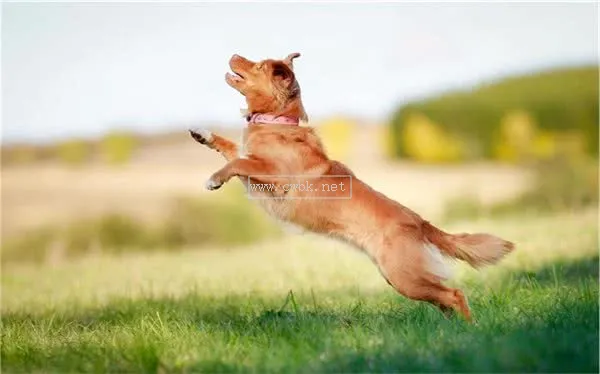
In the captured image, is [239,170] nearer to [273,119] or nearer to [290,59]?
[273,119]

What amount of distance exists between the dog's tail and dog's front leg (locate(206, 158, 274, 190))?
107 centimetres

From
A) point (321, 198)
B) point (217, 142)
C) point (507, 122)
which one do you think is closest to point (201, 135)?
point (217, 142)

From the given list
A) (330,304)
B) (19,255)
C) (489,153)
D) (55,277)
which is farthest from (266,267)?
(489,153)

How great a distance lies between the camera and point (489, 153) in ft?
59.2

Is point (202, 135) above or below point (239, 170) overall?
above

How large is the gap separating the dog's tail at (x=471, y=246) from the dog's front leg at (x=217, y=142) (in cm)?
139

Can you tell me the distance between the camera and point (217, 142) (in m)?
5.61

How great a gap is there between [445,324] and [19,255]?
37.2 ft

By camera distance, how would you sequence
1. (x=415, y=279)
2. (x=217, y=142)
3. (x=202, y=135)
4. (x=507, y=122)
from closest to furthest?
(x=415, y=279) → (x=202, y=135) → (x=217, y=142) → (x=507, y=122)

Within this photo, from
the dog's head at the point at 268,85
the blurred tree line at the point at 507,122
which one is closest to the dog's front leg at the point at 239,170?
the dog's head at the point at 268,85

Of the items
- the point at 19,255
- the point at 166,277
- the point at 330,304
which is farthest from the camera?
the point at 19,255

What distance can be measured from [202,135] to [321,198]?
914 millimetres

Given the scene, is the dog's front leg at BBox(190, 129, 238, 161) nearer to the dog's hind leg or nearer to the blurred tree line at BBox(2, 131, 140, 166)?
the dog's hind leg

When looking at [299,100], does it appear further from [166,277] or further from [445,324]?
[166,277]
